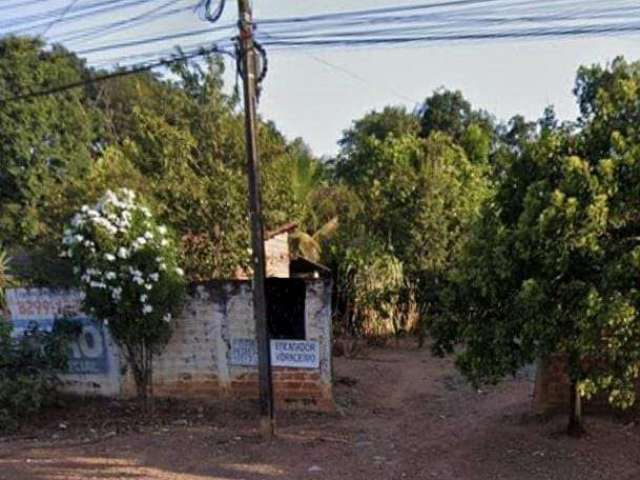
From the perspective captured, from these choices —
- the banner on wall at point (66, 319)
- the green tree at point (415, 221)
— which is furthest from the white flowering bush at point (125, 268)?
the green tree at point (415, 221)

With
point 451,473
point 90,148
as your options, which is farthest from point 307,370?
point 90,148

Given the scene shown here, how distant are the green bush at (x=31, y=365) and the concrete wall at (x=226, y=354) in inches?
30.1

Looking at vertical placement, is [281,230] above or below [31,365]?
above

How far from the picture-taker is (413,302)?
49.4ft

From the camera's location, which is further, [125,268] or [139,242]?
[139,242]

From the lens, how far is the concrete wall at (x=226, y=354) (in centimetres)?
840

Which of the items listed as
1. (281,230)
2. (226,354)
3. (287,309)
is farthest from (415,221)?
(226,354)

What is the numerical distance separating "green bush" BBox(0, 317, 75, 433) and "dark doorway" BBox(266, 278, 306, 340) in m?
2.98

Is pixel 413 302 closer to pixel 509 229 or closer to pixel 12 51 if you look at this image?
pixel 509 229

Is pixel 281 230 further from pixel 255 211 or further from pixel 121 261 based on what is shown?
pixel 255 211

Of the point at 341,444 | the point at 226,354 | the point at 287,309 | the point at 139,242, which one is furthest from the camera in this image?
the point at 226,354

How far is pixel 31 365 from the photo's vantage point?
930 cm

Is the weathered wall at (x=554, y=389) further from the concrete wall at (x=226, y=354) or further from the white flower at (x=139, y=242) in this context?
the white flower at (x=139, y=242)

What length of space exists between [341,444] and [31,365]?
4632 mm
